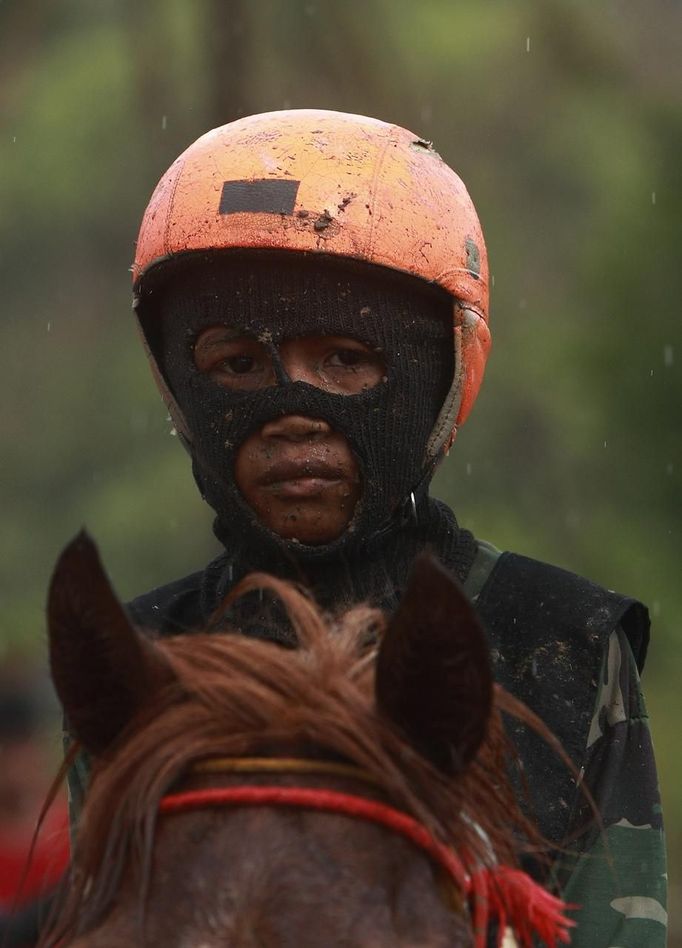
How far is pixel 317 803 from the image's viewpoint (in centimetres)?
213

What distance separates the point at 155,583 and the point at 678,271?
15.2 feet

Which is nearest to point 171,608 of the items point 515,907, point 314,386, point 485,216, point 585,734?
point 314,386

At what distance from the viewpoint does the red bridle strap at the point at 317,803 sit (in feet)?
7.00

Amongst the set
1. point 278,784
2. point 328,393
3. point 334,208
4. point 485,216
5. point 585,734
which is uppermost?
point 485,216

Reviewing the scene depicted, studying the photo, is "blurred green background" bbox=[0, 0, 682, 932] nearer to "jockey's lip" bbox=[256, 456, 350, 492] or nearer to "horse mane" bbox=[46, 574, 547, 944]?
"jockey's lip" bbox=[256, 456, 350, 492]

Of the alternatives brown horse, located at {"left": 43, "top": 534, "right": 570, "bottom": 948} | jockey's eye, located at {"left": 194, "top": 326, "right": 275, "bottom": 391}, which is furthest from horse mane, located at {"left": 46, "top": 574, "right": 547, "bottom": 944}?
jockey's eye, located at {"left": 194, "top": 326, "right": 275, "bottom": 391}

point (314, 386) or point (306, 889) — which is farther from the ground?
point (314, 386)

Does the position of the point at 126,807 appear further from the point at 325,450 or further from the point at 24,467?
the point at 24,467

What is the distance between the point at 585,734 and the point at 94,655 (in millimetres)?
1352

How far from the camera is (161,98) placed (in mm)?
13531

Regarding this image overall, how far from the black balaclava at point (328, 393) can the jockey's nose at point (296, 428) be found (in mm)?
14

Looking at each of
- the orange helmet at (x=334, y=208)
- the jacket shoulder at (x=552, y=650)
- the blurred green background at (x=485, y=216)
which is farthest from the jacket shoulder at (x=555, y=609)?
the blurred green background at (x=485, y=216)

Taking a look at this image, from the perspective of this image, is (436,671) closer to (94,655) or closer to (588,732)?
(94,655)

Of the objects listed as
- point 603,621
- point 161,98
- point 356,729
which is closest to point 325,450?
point 603,621
